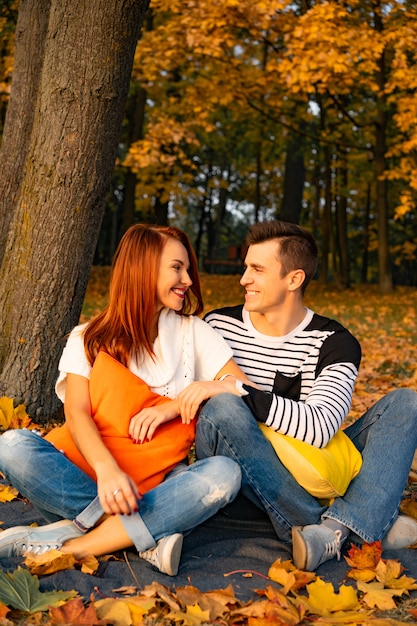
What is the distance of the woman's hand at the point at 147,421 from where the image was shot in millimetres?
2922

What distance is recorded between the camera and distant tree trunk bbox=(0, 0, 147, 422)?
4.47m

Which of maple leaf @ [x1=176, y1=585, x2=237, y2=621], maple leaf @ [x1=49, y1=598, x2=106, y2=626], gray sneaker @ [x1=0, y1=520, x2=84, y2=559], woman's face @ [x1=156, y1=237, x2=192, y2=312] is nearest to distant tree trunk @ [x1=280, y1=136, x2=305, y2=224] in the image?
woman's face @ [x1=156, y1=237, x2=192, y2=312]

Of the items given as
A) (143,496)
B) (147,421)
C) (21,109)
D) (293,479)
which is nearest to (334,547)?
(293,479)

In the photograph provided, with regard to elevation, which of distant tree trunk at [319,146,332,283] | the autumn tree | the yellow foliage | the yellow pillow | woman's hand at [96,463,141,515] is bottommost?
the yellow foliage

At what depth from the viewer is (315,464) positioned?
2.92 meters

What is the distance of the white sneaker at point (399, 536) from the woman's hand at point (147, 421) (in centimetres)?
99

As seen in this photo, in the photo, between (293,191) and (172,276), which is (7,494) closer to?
(172,276)

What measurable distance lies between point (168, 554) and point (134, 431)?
1.59 feet

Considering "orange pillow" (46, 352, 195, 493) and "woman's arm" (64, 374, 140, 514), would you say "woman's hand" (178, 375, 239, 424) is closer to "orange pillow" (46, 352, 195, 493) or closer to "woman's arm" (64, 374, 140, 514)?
"orange pillow" (46, 352, 195, 493)

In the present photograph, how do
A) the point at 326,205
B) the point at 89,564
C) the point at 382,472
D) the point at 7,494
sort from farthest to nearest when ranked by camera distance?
the point at 326,205
the point at 7,494
the point at 382,472
the point at 89,564

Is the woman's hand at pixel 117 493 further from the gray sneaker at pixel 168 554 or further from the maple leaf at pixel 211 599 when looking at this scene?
the maple leaf at pixel 211 599

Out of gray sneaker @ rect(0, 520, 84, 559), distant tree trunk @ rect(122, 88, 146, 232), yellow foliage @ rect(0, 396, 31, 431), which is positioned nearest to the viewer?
gray sneaker @ rect(0, 520, 84, 559)

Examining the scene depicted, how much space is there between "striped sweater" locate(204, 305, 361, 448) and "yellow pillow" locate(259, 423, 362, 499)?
0.04m

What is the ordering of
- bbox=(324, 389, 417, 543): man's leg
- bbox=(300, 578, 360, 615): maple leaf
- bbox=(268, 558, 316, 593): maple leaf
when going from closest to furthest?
bbox=(300, 578, 360, 615): maple leaf → bbox=(268, 558, 316, 593): maple leaf → bbox=(324, 389, 417, 543): man's leg
